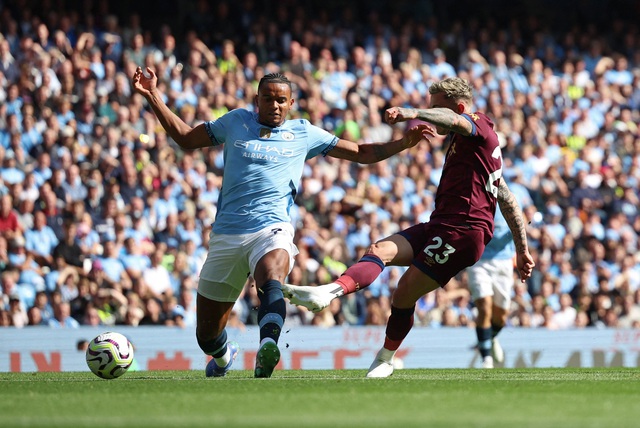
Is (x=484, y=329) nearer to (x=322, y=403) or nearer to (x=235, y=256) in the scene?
(x=235, y=256)

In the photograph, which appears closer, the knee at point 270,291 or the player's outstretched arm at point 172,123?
the knee at point 270,291

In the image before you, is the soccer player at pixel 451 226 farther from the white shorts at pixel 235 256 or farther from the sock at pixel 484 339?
the sock at pixel 484 339

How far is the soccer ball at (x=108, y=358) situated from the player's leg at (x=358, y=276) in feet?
6.39

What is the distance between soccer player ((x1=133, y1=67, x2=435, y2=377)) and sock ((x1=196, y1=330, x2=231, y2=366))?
0.51 ft

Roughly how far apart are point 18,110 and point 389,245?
10.5 metres

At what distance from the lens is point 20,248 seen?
16.0 meters

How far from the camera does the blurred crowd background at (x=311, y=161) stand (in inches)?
649

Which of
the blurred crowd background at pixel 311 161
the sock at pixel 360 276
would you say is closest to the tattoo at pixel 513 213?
the sock at pixel 360 276

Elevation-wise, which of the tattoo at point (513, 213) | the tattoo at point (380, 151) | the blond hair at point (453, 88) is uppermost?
the blond hair at point (453, 88)

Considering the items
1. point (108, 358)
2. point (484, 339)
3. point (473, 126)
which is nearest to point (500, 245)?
point (484, 339)

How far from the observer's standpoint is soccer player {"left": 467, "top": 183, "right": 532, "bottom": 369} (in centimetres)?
1386

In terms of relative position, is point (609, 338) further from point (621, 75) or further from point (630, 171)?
point (621, 75)

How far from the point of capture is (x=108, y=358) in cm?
941

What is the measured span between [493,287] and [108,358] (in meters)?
6.24
